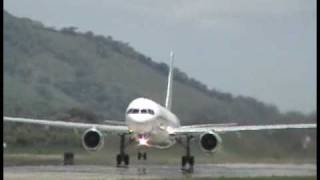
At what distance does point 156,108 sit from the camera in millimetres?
44906

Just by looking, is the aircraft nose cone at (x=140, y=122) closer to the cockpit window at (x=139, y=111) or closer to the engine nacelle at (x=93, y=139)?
the cockpit window at (x=139, y=111)

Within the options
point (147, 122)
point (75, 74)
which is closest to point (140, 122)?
point (147, 122)

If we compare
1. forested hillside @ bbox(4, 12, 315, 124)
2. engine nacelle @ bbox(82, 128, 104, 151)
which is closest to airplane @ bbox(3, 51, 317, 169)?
engine nacelle @ bbox(82, 128, 104, 151)

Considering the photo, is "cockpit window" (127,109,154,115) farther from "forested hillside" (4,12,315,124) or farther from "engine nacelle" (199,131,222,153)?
"forested hillside" (4,12,315,124)

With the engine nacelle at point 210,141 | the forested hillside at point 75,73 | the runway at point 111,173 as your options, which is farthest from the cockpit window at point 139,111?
the forested hillside at point 75,73

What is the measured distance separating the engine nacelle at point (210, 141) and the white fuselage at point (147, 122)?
2304 mm

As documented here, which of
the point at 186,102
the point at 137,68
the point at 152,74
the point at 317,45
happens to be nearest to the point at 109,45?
the point at 137,68

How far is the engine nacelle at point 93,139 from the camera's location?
45000mm

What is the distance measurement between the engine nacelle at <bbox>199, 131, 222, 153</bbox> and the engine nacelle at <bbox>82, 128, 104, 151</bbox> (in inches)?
201

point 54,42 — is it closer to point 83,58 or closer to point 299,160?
point 83,58

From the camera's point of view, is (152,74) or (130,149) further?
(152,74)

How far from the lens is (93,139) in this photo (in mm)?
45031

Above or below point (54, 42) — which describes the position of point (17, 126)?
below

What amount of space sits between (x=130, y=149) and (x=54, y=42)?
150m
